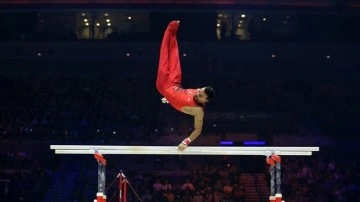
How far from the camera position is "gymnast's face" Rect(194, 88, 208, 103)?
7.68 m

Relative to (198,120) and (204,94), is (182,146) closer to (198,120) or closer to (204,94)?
(198,120)

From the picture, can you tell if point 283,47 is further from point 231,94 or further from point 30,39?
point 30,39

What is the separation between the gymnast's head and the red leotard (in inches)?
10.8

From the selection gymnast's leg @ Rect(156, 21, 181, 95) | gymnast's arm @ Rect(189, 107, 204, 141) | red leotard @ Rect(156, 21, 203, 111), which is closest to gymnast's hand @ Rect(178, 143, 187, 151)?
gymnast's arm @ Rect(189, 107, 204, 141)

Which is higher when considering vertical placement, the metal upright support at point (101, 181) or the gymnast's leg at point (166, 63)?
the gymnast's leg at point (166, 63)

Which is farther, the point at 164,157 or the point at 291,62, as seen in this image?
the point at 291,62

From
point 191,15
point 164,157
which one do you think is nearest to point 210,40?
point 191,15

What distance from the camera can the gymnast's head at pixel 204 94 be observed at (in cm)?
762

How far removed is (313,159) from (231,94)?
13.9ft

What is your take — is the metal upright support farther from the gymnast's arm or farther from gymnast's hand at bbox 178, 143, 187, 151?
the gymnast's arm

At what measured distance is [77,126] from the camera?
19.3m

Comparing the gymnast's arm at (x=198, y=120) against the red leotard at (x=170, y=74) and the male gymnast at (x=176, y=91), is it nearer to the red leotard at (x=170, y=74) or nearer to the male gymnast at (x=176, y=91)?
the male gymnast at (x=176, y=91)

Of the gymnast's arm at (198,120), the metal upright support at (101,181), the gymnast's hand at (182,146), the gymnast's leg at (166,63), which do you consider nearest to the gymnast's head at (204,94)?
the gymnast's arm at (198,120)

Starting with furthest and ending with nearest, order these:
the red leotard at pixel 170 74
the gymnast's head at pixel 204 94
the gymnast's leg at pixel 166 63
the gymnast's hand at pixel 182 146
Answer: the gymnast's leg at pixel 166 63
the red leotard at pixel 170 74
the gymnast's hand at pixel 182 146
the gymnast's head at pixel 204 94
